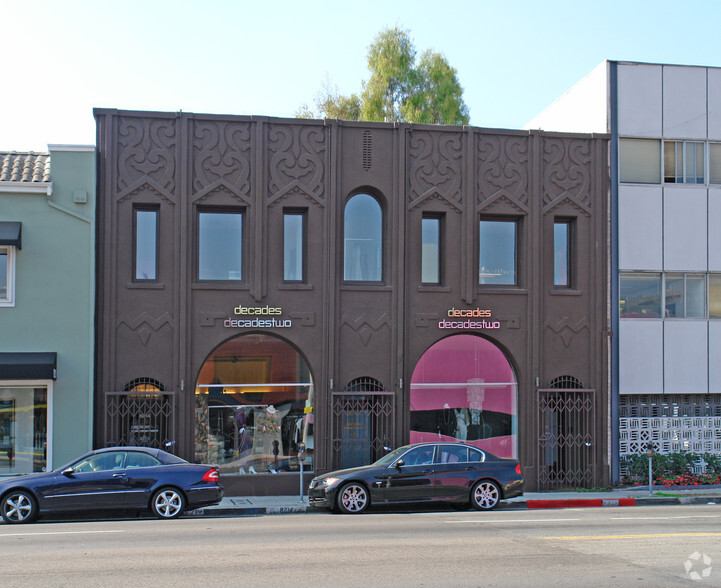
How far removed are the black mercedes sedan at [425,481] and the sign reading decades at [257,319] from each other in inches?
171

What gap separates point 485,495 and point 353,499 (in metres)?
2.72

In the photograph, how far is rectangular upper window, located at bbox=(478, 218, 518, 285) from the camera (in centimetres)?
2073

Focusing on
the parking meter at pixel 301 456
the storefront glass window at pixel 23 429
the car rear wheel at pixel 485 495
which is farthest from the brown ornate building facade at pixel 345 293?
the car rear wheel at pixel 485 495

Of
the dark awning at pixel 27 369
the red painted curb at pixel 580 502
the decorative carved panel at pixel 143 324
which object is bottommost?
the red painted curb at pixel 580 502

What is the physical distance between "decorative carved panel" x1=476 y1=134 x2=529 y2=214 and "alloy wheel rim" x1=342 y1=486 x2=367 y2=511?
8.17 m

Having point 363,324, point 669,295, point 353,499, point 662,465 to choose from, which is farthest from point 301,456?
point 669,295

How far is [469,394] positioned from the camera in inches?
805

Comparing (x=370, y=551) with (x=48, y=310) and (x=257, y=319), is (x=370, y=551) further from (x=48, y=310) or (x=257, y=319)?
(x=48, y=310)

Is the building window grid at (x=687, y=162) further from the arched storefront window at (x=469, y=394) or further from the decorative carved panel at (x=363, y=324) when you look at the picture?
the decorative carved panel at (x=363, y=324)

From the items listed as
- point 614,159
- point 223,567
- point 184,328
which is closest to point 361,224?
point 184,328

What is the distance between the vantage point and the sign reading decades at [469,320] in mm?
20111

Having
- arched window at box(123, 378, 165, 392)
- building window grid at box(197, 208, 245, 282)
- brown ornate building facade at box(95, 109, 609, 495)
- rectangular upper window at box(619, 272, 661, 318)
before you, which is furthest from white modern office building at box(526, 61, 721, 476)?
arched window at box(123, 378, 165, 392)

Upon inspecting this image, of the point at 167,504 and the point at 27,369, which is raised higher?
the point at 27,369

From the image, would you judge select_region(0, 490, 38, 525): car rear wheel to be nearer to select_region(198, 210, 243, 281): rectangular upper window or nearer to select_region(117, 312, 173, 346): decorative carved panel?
select_region(117, 312, 173, 346): decorative carved panel
